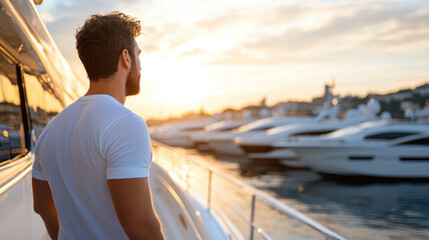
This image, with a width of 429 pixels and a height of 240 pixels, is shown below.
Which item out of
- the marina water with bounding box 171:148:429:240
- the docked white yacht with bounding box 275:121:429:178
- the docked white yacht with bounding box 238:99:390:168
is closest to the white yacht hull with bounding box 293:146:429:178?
the docked white yacht with bounding box 275:121:429:178

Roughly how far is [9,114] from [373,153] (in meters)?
15.2

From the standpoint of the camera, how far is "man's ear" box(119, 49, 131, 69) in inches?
38.5

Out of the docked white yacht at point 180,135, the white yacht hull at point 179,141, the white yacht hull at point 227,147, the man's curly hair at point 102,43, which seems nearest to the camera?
the man's curly hair at point 102,43

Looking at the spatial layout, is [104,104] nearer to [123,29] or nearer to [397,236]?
[123,29]

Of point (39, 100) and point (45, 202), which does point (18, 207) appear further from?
point (39, 100)

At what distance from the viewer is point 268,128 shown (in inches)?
982

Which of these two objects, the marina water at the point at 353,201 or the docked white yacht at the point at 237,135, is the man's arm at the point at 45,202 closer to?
the marina water at the point at 353,201

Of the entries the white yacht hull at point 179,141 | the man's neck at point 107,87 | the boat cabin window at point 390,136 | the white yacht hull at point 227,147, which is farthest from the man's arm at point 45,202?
the white yacht hull at point 179,141

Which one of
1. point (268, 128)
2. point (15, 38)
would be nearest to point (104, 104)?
point (15, 38)

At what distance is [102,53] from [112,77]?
70 mm

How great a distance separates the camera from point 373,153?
15000mm

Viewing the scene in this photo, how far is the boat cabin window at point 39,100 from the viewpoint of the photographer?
2.57 m

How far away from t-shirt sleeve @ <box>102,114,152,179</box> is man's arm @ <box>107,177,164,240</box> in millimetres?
22

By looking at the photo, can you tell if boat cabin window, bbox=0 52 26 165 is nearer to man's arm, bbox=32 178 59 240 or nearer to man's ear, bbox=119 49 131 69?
man's arm, bbox=32 178 59 240
